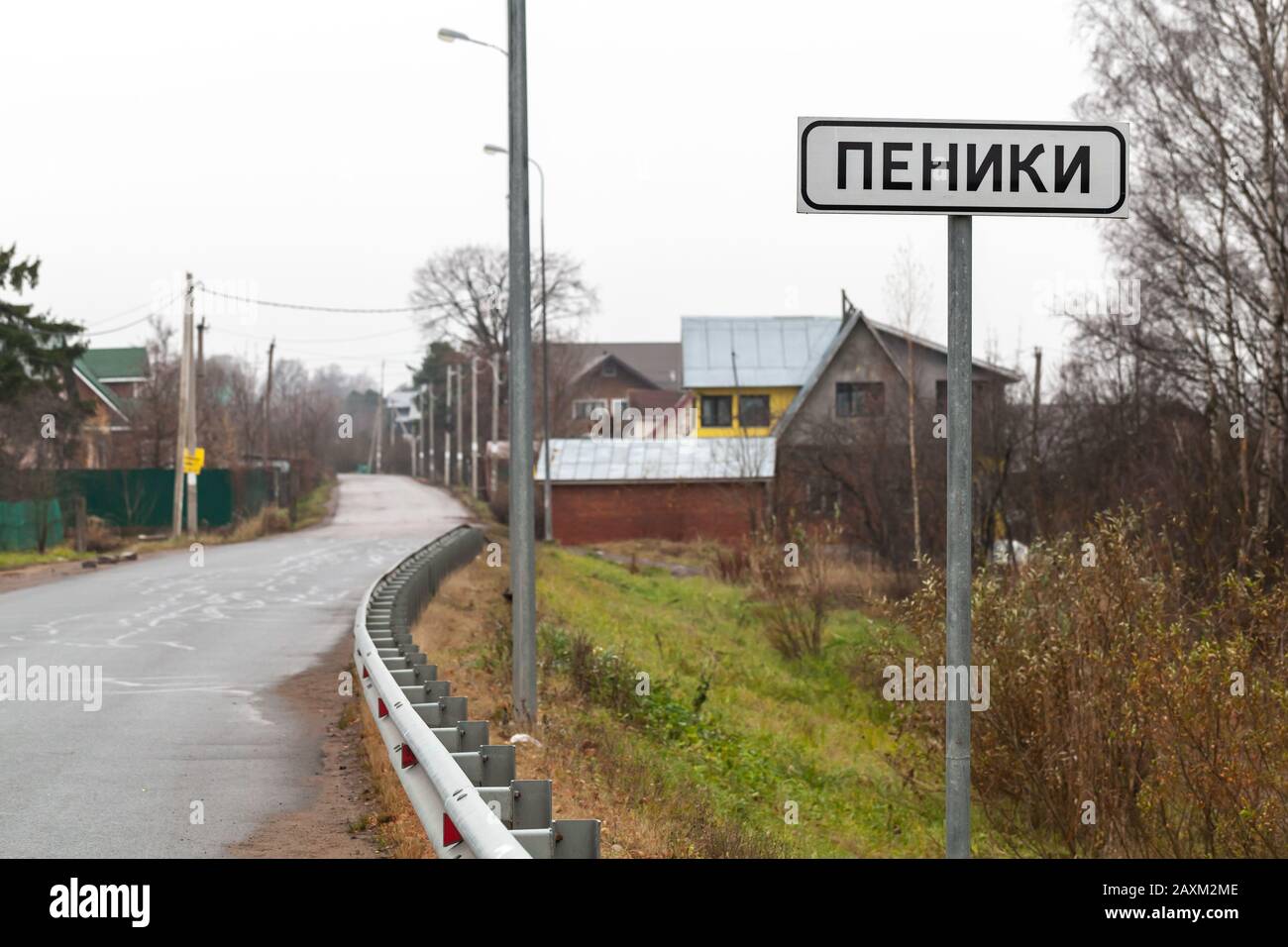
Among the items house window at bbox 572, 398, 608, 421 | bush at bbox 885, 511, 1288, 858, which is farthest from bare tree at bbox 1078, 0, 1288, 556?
house window at bbox 572, 398, 608, 421

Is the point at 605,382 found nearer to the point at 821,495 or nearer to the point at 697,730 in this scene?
the point at 821,495

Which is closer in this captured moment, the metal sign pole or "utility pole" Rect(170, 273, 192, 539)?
the metal sign pole

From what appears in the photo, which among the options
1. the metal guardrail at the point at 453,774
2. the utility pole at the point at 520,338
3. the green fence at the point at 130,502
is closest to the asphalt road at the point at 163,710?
the metal guardrail at the point at 453,774

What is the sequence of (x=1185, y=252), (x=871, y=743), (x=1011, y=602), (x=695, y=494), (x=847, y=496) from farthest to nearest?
(x=695, y=494), (x=847, y=496), (x=1185, y=252), (x=871, y=743), (x=1011, y=602)

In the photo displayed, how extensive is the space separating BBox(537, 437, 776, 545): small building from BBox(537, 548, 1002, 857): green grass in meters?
19.0

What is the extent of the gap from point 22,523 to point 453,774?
33.7 m

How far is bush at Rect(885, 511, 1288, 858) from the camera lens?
9.85m

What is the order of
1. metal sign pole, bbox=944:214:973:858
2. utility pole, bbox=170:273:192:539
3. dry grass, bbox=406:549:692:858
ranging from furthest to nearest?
utility pole, bbox=170:273:192:539
dry grass, bbox=406:549:692:858
metal sign pole, bbox=944:214:973:858

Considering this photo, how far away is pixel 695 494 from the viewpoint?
167ft

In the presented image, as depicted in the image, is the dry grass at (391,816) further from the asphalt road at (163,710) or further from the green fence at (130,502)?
the green fence at (130,502)

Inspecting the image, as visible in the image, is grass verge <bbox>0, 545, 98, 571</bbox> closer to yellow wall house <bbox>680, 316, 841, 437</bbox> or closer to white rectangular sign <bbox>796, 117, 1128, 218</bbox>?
white rectangular sign <bbox>796, 117, 1128, 218</bbox>

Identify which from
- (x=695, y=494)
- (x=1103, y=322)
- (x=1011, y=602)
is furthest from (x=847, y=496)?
(x=1011, y=602)
